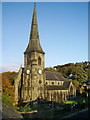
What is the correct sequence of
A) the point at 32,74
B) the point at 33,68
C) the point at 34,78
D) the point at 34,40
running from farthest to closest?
the point at 34,40 → the point at 33,68 → the point at 32,74 → the point at 34,78

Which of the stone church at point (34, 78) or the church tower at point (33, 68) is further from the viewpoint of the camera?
the stone church at point (34, 78)

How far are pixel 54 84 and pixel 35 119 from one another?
27.7 metres

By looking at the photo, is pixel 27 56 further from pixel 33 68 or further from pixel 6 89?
pixel 6 89

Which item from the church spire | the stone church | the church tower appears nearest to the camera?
the church tower

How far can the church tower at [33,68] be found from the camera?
40.9 metres

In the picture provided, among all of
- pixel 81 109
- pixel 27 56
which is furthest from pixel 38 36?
pixel 81 109

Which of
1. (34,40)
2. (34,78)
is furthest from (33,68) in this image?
(34,40)

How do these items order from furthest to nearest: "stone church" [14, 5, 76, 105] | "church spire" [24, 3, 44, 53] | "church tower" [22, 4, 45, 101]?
"church spire" [24, 3, 44, 53], "stone church" [14, 5, 76, 105], "church tower" [22, 4, 45, 101]

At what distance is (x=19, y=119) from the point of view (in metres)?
20.9

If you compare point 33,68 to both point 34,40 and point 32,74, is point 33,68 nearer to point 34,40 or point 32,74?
point 32,74

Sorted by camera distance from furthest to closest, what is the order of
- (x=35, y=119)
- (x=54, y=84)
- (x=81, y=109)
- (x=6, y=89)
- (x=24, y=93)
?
(x=54, y=84) < (x=24, y=93) < (x=6, y=89) < (x=81, y=109) < (x=35, y=119)

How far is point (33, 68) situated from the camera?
42156mm

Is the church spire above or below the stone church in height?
above

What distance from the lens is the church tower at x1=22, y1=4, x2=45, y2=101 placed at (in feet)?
134
